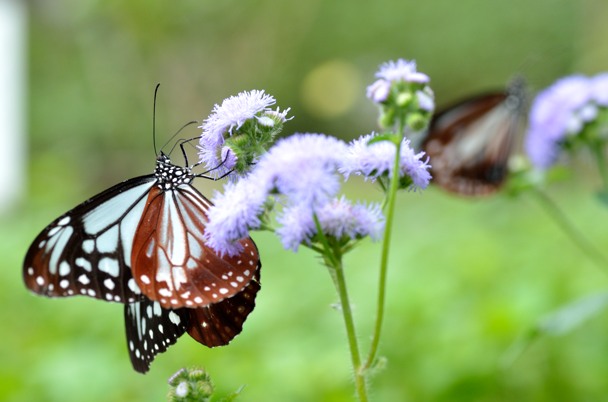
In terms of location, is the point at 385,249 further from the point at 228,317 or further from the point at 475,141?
the point at 475,141

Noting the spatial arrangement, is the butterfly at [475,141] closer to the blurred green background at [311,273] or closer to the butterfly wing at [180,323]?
the blurred green background at [311,273]

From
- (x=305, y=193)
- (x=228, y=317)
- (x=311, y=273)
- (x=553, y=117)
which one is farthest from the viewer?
(x=311, y=273)

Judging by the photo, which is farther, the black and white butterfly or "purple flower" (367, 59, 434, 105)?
the black and white butterfly

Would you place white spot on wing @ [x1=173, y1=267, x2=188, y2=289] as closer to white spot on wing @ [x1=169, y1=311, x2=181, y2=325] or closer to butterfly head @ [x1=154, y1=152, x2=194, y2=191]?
white spot on wing @ [x1=169, y1=311, x2=181, y2=325]

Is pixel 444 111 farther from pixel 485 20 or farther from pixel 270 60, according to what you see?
pixel 485 20

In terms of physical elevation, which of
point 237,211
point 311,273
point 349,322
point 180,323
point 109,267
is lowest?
point 349,322

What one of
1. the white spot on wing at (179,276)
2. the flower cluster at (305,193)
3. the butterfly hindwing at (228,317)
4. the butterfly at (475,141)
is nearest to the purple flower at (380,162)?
the flower cluster at (305,193)

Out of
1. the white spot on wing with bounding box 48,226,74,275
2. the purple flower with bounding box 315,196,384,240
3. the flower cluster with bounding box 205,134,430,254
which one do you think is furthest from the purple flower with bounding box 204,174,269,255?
the white spot on wing with bounding box 48,226,74,275

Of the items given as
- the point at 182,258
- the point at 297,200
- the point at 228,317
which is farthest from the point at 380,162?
the point at 182,258
